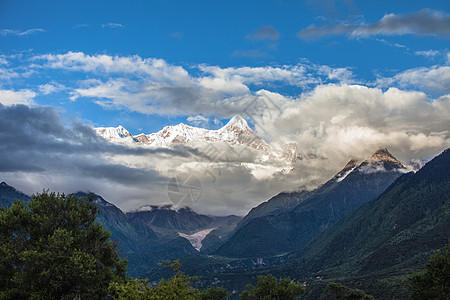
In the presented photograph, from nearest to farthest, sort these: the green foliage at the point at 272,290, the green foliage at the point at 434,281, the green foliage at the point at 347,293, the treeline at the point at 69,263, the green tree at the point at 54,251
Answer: the treeline at the point at 69,263 → the green tree at the point at 54,251 → the green foliage at the point at 434,281 → the green foliage at the point at 272,290 → the green foliage at the point at 347,293

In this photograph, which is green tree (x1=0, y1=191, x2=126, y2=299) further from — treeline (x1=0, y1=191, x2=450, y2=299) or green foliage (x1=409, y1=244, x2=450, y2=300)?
green foliage (x1=409, y1=244, x2=450, y2=300)

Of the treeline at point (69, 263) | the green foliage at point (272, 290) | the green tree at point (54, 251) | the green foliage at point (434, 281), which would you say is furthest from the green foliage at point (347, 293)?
the green tree at point (54, 251)

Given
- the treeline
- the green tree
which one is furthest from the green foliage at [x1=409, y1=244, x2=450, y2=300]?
the green tree

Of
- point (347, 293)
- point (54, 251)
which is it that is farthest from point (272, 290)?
point (347, 293)

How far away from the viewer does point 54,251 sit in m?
77.3

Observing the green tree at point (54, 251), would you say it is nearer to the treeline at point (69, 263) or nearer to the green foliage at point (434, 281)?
the treeline at point (69, 263)

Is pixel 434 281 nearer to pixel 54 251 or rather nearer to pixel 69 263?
pixel 69 263

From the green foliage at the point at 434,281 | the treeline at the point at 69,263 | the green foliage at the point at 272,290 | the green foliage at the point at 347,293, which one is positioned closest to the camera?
the treeline at the point at 69,263

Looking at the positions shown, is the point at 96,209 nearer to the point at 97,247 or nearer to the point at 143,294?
the point at 97,247

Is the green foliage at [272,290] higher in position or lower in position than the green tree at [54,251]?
lower

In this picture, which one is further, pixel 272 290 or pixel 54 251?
pixel 272 290

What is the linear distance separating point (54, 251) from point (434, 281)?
8435 centimetres

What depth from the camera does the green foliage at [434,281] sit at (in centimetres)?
9397

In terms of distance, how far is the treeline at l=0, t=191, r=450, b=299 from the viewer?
6881cm
